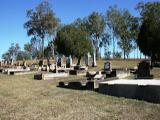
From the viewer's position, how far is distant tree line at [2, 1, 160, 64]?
46.1m

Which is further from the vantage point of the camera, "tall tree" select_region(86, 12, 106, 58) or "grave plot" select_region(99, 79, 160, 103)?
"tall tree" select_region(86, 12, 106, 58)

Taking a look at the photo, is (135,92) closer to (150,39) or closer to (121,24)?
(150,39)

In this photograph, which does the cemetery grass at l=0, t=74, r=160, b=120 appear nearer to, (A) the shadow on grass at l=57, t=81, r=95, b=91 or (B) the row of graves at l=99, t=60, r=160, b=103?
(B) the row of graves at l=99, t=60, r=160, b=103

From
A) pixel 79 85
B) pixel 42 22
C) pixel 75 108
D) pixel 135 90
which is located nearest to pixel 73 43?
pixel 42 22

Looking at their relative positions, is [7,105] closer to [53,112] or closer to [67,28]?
[53,112]

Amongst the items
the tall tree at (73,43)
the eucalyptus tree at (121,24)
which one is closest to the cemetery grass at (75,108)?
the tall tree at (73,43)

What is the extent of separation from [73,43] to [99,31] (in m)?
24.5

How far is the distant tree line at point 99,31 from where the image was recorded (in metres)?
46.1

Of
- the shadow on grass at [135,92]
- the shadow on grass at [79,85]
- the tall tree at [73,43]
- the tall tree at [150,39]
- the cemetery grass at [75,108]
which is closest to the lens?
the cemetery grass at [75,108]

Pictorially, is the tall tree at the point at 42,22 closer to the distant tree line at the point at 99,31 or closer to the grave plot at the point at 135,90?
the distant tree line at the point at 99,31

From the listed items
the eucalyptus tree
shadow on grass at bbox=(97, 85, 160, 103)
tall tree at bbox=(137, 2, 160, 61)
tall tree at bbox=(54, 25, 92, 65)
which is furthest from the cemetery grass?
the eucalyptus tree

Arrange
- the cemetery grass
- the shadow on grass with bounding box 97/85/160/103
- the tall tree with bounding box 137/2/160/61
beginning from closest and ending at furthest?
the cemetery grass, the shadow on grass with bounding box 97/85/160/103, the tall tree with bounding box 137/2/160/61

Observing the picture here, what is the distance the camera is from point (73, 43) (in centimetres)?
5403

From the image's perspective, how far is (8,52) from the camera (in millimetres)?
115938
